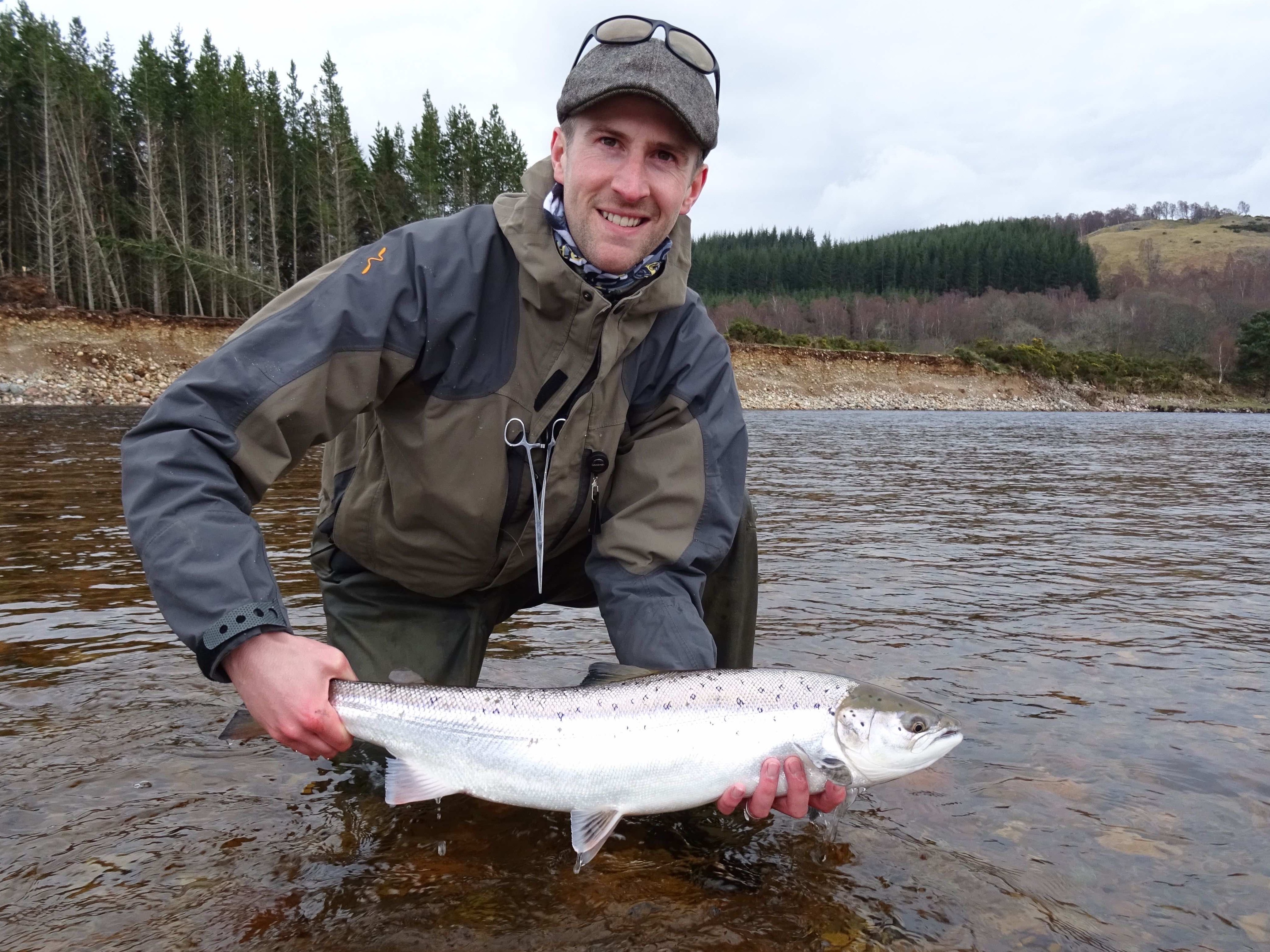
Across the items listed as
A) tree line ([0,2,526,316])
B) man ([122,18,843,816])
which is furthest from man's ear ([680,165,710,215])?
tree line ([0,2,526,316])

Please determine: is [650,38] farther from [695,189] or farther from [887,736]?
[887,736]

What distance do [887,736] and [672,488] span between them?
113 cm

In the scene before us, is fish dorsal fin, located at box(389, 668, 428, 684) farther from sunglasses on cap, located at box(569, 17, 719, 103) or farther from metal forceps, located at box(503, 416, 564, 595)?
sunglasses on cap, located at box(569, 17, 719, 103)

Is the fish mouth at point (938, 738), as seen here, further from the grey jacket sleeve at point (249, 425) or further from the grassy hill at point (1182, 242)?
the grassy hill at point (1182, 242)

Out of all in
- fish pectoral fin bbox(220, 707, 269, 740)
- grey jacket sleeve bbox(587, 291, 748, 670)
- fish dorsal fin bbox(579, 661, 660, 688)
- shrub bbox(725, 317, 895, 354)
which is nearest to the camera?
fish pectoral fin bbox(220, 707, 269, 740)

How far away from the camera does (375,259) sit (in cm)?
306

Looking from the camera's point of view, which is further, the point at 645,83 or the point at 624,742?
the point at 645,83

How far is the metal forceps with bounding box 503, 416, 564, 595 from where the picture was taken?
10.6 ft

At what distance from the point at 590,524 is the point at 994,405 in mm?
61158

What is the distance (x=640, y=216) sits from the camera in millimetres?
3279

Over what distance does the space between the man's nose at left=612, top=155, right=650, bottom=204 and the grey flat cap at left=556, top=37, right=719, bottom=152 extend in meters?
0.22

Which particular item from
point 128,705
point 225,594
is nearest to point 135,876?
point 225,594

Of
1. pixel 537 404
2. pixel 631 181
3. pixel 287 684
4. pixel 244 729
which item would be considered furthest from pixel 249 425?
pixel 631 181

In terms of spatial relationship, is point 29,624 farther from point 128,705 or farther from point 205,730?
point 205,730
